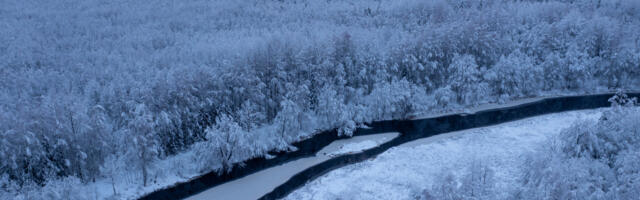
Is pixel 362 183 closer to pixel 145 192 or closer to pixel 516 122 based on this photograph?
pixel 145 192

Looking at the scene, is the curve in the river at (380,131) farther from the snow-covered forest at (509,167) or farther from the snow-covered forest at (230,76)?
the snow-covered forest at (509,167)

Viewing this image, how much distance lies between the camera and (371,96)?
29047 mm

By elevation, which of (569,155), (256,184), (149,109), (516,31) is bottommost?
(256,184)

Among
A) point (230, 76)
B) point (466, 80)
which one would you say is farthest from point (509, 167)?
point (230, 76)

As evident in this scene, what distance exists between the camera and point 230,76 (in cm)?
2525

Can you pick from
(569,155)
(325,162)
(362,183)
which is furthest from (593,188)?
(325,162)

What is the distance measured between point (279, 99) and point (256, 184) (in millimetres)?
7734

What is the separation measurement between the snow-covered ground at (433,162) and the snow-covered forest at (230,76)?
434 centimetres

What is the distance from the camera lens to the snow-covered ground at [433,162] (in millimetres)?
19391

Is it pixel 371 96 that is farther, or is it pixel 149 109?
pixel 371 96

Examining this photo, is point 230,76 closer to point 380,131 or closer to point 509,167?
point 380,131

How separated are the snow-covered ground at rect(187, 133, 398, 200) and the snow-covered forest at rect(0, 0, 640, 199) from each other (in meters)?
1.24

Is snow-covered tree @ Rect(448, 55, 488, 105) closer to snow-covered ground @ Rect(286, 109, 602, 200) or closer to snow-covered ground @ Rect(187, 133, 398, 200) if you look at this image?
snow-covered ground @ Rect(286, 109, 602, 200)

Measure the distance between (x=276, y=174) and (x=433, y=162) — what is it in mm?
8551
